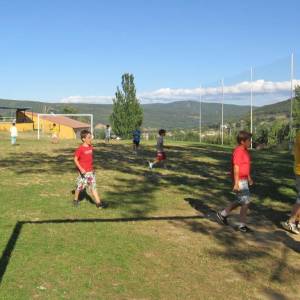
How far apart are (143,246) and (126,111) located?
74.4 metres

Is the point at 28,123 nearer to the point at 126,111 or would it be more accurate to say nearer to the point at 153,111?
the point at 126,111

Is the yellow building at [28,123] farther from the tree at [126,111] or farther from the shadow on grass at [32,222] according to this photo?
the shadow on grass at [32,222]

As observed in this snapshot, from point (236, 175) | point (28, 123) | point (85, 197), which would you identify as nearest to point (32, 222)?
point (85, 197)

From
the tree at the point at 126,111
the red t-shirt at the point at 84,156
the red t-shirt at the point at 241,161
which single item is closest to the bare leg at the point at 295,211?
the red t-shirt at the point at 241,161

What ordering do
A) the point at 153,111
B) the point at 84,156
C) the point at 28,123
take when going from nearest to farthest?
the point at 84,156 < the point at 28,123 < the point at 153,111

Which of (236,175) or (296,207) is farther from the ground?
(236,175)

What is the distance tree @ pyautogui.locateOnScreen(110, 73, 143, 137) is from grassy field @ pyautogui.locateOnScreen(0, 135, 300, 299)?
6801cm

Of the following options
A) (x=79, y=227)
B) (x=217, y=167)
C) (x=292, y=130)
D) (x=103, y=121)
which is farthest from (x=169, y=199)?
(x=103, y=121)

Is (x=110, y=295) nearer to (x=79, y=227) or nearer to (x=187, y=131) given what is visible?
(x=79, y=227)

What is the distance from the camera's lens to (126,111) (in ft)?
264

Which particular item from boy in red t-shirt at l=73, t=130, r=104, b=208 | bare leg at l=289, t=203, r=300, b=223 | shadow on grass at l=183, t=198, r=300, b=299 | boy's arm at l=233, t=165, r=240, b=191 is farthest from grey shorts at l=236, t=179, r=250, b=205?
boy in red t-shirt at l=73, t=130, r=104, b=208

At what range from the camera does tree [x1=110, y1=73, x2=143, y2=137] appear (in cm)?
7994

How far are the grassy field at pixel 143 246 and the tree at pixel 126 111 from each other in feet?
223

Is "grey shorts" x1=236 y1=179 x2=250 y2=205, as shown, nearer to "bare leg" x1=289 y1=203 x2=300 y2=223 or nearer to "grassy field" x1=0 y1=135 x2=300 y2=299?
"grassy field" x1=0 y1=135 x2=300 y2=299
